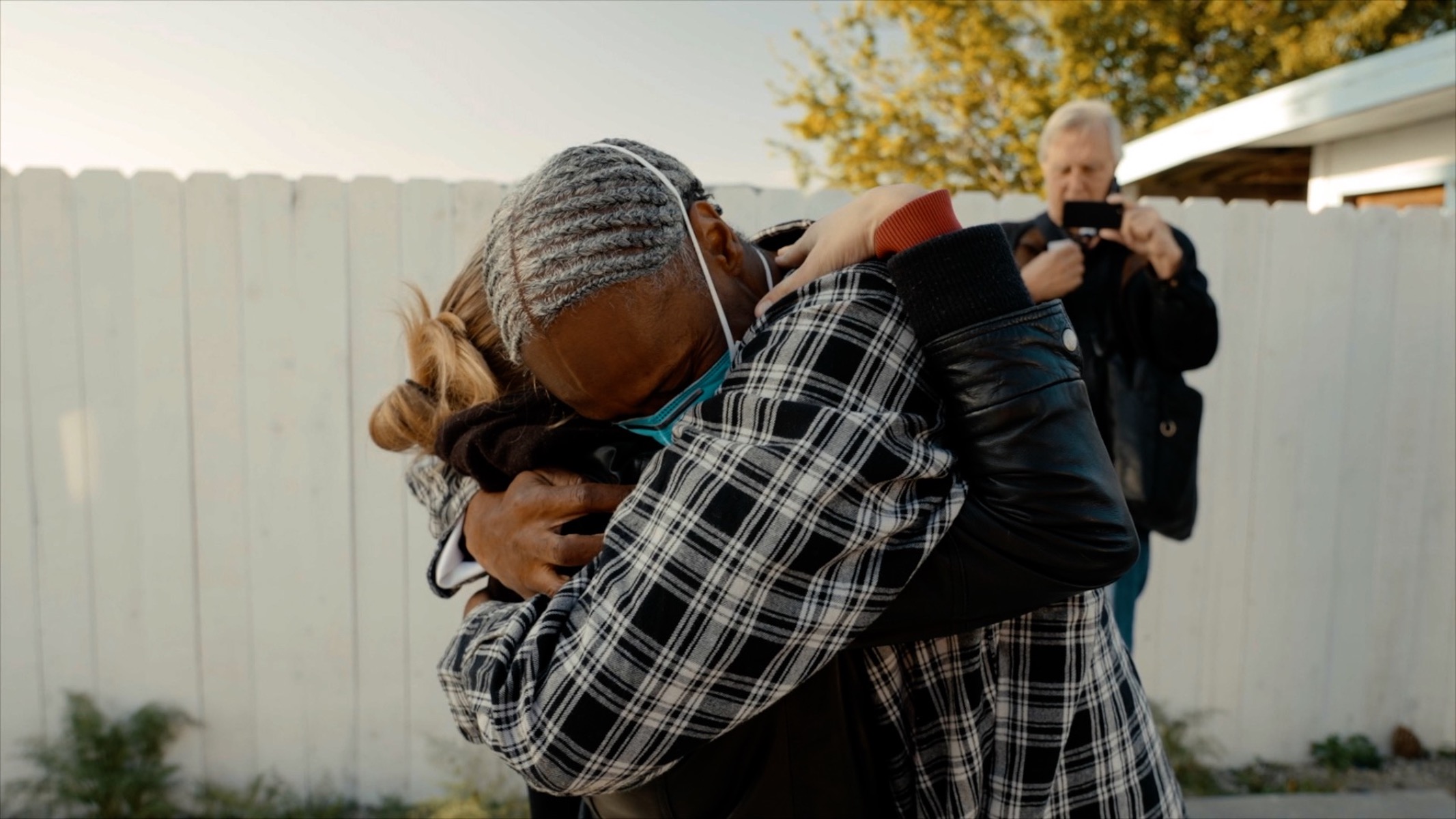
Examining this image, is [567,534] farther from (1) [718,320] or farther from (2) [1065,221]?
(2) [1065,221]

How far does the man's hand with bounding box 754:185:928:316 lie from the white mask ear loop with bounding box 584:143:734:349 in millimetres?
44

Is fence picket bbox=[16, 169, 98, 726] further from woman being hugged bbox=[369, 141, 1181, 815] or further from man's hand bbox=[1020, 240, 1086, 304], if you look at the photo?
man's hand bbox=[1020, 240, 1086, 304]

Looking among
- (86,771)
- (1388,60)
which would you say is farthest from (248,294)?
(1388,60)

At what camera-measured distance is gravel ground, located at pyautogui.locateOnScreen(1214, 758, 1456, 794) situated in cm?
391

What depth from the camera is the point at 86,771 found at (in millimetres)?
3312

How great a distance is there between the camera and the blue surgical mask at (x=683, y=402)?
1.12m

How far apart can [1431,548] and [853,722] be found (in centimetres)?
419

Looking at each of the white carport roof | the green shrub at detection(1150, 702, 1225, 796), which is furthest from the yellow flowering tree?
the green shrub at detection(1150, 702, 1225, 796)

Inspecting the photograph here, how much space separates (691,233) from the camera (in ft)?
3.60

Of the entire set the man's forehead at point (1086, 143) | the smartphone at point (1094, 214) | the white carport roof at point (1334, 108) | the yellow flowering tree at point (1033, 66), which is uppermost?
the yellow flowering tree at point (1033, 66)

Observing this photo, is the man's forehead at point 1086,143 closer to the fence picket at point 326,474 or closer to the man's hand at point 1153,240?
the man's hand at point 1153,240

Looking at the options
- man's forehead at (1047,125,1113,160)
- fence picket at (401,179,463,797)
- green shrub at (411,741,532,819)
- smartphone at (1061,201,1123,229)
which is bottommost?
green shrub at (411,741,532,819)

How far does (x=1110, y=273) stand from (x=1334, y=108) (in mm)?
3964

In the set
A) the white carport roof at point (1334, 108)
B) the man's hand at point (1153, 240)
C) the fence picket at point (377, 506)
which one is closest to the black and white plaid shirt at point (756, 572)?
the man's hand at point (1153, 240)
